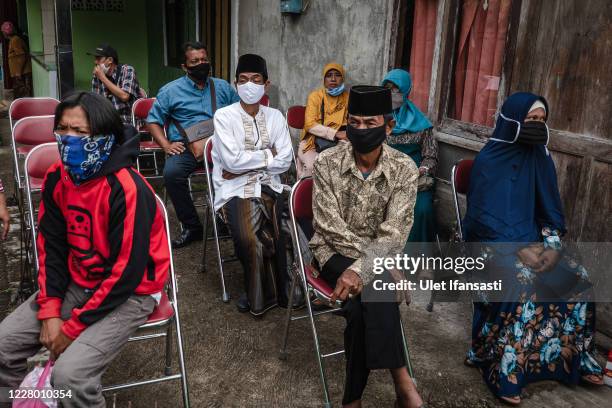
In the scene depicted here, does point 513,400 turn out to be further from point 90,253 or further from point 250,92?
point 250,92

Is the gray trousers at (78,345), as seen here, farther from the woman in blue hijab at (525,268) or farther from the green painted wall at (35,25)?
the green painted wall at (35,25)

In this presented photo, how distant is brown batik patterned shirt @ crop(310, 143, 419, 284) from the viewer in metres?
2.94

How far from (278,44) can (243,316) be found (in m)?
4.36

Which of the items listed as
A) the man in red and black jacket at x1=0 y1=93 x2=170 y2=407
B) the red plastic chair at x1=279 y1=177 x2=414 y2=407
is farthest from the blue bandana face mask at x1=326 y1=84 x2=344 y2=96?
the man in red and black jacket at x1=0 y1=93 x2=170 y2=407

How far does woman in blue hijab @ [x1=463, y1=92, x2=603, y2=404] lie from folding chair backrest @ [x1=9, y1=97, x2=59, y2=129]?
4030 millimetres

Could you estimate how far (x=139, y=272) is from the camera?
2.47 m

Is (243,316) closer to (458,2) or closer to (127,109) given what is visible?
(458,2)

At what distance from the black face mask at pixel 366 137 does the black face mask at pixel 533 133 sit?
2.97ft

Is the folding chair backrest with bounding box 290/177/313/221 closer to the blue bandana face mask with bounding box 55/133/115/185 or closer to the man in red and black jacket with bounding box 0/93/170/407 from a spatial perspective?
the man in red and black jacket with bounding box 0/93/170/407

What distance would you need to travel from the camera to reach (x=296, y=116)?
5809 mm

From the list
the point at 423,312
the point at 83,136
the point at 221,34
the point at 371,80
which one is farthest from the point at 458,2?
the point at 221,34

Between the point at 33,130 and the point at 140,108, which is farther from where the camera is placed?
the point at 140,108

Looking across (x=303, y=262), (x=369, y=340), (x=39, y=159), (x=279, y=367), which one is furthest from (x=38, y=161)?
(x=369, y=340)

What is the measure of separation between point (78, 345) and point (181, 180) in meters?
2.84
